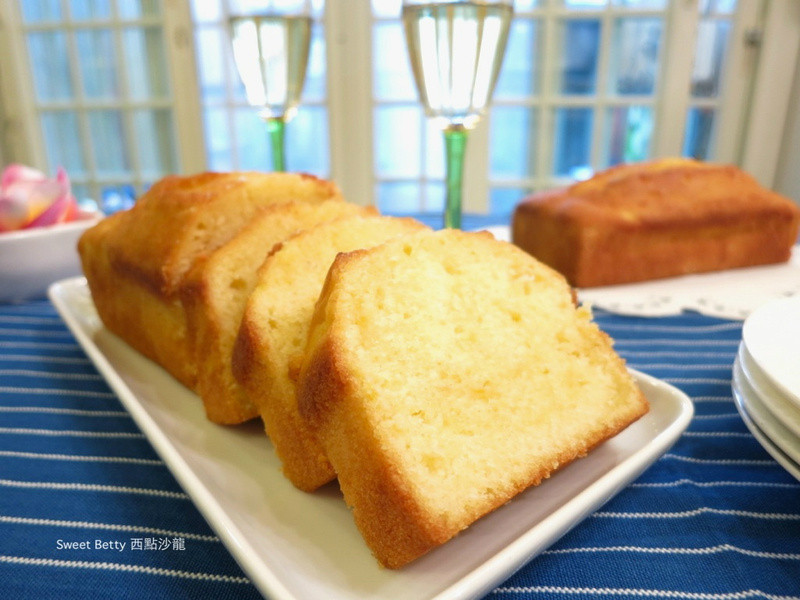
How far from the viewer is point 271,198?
1245 mm

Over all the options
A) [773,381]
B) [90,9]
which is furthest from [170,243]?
[90,9]

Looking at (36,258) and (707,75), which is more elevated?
(707,75)

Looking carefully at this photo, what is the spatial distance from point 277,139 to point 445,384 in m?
1.43

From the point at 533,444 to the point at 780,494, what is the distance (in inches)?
15.5

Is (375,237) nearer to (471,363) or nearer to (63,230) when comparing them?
(471,363)

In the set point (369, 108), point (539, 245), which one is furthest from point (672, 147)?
point (539, 245)

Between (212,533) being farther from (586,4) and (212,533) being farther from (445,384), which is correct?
(586,4)

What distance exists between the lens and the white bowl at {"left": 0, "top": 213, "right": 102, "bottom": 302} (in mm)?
1675

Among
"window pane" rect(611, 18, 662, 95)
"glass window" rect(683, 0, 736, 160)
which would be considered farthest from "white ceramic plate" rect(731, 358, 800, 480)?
"glass window" rect(683, 0, 736, 160)

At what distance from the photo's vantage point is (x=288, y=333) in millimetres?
912

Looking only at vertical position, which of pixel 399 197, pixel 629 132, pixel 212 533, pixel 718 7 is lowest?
pixel 399 197

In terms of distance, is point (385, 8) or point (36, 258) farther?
point (385, 8)

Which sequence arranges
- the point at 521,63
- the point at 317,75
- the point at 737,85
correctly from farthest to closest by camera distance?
the point at 317,75 < the point at 521,63 < the point at 737,85

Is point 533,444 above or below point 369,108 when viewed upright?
below
